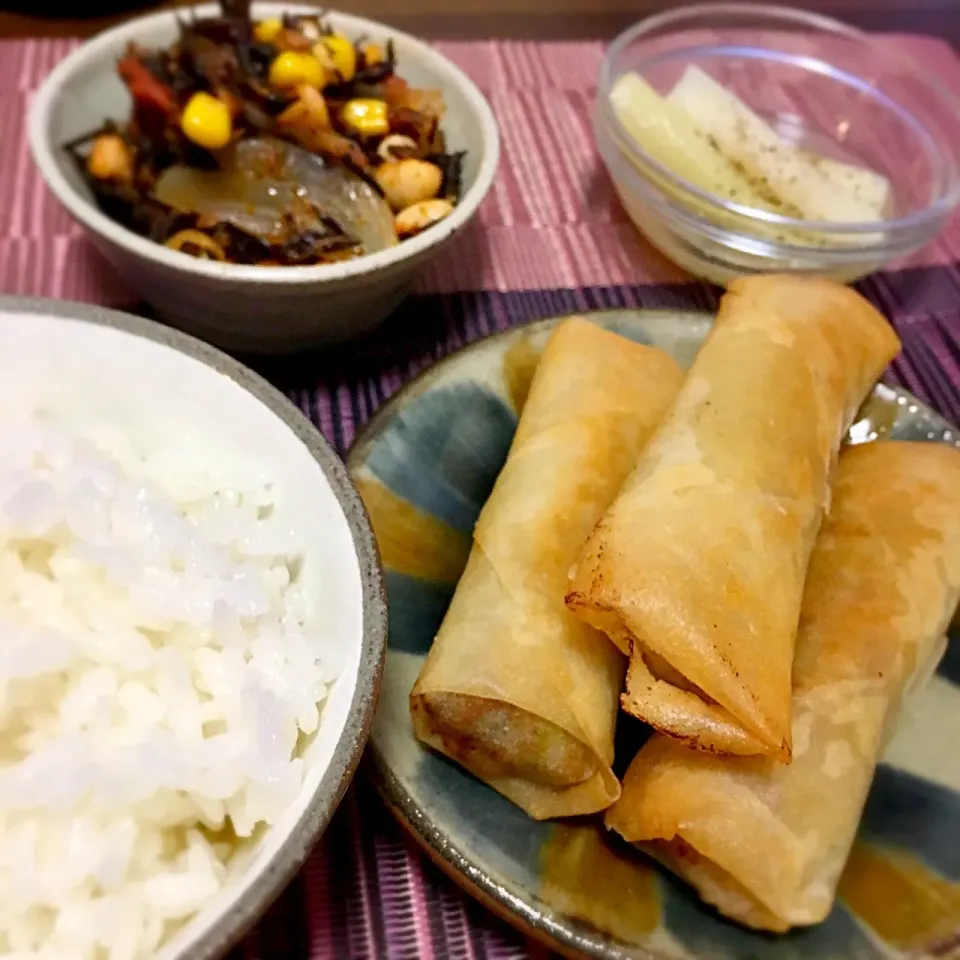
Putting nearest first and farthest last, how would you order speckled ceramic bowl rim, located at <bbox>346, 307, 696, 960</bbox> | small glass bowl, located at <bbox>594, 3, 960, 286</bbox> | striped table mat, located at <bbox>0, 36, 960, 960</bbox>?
1. speckled ceramic bowl rim, located at <bbox>346, 307, 696, 960</bbox>
2. striped table mat, located at <bbox>0, 36, 960, 960</bbox>
3. small glass bowl, located at <bbox>594, 3, 960, 286</bbox>

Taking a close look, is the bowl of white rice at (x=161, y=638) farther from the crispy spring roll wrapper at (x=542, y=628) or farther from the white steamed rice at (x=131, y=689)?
the crispy spring roll wrapper at (x=542, y=628)

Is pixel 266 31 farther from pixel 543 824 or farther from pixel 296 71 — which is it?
pixel 543 824

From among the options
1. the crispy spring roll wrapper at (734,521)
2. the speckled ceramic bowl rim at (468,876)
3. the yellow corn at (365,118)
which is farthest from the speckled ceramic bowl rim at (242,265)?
the speckled ceramic bowl rim at (468,876)

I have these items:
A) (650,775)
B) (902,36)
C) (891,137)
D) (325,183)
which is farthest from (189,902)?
(902,36)

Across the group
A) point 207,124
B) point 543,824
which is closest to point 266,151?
point 207,124

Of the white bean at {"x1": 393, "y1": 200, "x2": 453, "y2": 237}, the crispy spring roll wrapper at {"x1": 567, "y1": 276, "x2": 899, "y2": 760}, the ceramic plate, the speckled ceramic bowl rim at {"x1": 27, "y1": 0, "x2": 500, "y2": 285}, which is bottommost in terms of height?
the ceramic plate

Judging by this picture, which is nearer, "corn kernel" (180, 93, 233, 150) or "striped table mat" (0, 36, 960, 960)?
"striped table mat" (0, 36, 960, 960)

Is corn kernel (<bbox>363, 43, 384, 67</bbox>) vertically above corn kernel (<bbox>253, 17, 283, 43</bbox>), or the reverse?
corn kernel (<bbox>253, 17, 283, 43</bbox>)

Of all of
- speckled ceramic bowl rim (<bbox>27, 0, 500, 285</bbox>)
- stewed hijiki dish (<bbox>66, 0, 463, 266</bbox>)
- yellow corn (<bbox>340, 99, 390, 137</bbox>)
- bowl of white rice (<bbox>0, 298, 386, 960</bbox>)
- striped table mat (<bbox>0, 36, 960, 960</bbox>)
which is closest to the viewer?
bowl of white rice (<bbox>0, 298, 386, 960</bbox>)

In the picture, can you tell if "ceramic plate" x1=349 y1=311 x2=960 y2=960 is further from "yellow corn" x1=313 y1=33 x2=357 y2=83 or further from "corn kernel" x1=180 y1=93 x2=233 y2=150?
"yellow corn" x1=313 y1=33 x2=357 y2=83

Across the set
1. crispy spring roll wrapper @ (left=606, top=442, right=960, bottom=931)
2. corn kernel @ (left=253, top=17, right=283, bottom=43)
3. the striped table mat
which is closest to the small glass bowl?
the striped table mat
